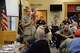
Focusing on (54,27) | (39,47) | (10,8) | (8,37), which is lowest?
(54,27)

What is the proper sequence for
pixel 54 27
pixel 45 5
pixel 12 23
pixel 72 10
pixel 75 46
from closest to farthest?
pixel 75 46 < pixel 12 23 < pixel 54 27 < pixel 45 5 < pixel 72 10

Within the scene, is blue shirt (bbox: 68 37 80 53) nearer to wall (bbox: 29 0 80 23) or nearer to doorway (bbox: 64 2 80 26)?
wall (bbox: 29 0 80 23)

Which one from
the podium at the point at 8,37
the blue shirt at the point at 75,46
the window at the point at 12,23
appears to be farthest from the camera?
the window at the point at 12,23

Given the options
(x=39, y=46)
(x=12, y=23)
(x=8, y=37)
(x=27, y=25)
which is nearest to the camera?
(x=39, y=46)

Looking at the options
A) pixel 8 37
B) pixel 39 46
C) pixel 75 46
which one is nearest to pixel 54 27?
pixel 8 37

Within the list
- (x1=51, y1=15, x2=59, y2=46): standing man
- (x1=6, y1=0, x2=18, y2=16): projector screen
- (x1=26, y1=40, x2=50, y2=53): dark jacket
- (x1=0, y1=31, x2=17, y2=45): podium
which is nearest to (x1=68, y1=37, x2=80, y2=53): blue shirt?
(x1=26, y1=40, x2=50, y2=53): dark jacket

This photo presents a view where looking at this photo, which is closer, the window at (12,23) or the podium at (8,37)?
the podium at (8,37)

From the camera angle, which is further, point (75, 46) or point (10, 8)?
point (10, 8)

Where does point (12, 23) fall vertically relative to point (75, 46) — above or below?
below

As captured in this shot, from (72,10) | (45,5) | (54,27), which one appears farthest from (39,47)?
(72,10)

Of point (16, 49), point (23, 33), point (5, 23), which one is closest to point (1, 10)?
point (5, 23)

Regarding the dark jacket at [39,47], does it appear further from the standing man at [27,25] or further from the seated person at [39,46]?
the standing man at [27,25]

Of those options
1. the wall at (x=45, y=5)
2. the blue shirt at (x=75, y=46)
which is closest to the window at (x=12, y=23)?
the blue shirt at (x=75, y=46)

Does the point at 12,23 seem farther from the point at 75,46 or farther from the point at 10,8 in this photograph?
the point at 75,46
